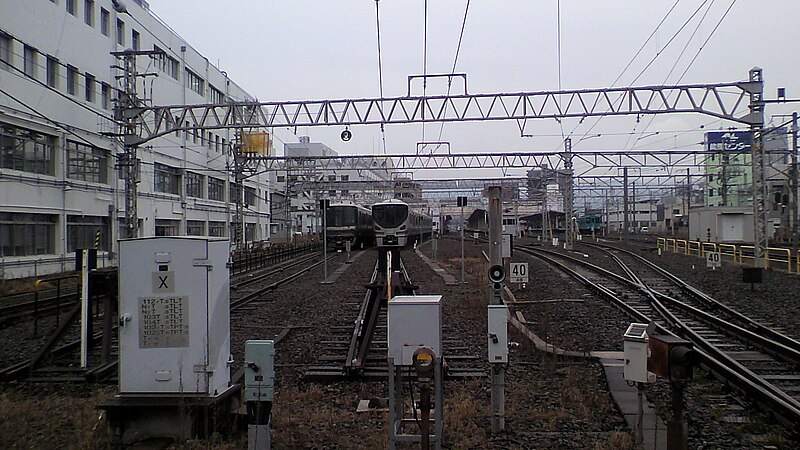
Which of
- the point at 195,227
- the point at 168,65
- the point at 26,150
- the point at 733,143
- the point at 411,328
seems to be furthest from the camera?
the point at 195,227

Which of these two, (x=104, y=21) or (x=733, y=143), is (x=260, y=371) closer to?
(x=104, y=21)

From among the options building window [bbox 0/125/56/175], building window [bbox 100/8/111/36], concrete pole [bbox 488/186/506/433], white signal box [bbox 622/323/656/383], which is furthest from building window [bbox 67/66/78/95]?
white signal box [bbox 622/323/656/383]

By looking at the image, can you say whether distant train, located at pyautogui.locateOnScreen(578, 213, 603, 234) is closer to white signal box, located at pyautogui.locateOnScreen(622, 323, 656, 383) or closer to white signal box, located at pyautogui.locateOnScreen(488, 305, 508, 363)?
white signal box, located at pyautogui.locateOnScreen(622, 323, 656, 383)

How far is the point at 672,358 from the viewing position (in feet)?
17.7

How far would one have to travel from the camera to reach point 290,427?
6469mm

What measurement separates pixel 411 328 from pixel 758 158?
20834mm

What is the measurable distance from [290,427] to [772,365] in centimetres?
686

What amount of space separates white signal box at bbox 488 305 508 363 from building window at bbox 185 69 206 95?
38.9 metres

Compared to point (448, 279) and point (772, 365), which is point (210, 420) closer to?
point (772, 365)

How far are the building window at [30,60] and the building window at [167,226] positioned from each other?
1288 cm

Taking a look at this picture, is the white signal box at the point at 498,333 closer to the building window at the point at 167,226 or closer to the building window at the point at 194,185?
the building window at the point at 167,226

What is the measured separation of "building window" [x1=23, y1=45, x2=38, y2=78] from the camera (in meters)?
24.5

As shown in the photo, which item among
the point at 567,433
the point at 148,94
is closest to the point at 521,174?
the point at 148,94

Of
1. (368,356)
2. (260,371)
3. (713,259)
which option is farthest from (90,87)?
(260,371)
